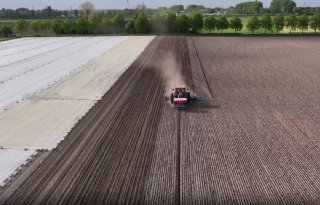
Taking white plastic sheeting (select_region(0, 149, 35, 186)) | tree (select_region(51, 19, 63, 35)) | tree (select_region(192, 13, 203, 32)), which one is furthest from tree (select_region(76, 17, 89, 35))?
white plastic sheeting (select_region(0, 149, 35, 186))

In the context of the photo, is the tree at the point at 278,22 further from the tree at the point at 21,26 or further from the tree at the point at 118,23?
the tree at the point at 21,26

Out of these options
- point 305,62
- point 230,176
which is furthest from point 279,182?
point 305,62

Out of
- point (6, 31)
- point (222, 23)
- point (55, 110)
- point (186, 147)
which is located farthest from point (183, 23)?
point (186, 147)

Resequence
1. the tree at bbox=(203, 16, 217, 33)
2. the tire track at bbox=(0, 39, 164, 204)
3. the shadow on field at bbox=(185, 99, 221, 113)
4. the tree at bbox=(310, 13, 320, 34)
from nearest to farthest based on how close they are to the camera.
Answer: the tire track at bbox=(0, 39, 164, 204) → the shadow on field at bbox=(185, 99, 221, 113) → the tree at bbox=(310, 13, 320, 34) → the tree at bbox=(203, 16, 217, 33)

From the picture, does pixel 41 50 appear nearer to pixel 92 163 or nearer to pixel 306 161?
pixel 92 163

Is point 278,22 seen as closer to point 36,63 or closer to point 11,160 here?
point 36,63

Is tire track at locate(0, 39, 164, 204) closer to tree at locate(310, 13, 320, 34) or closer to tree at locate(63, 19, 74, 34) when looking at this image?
tree at locate(310, 13, 320, 34)
